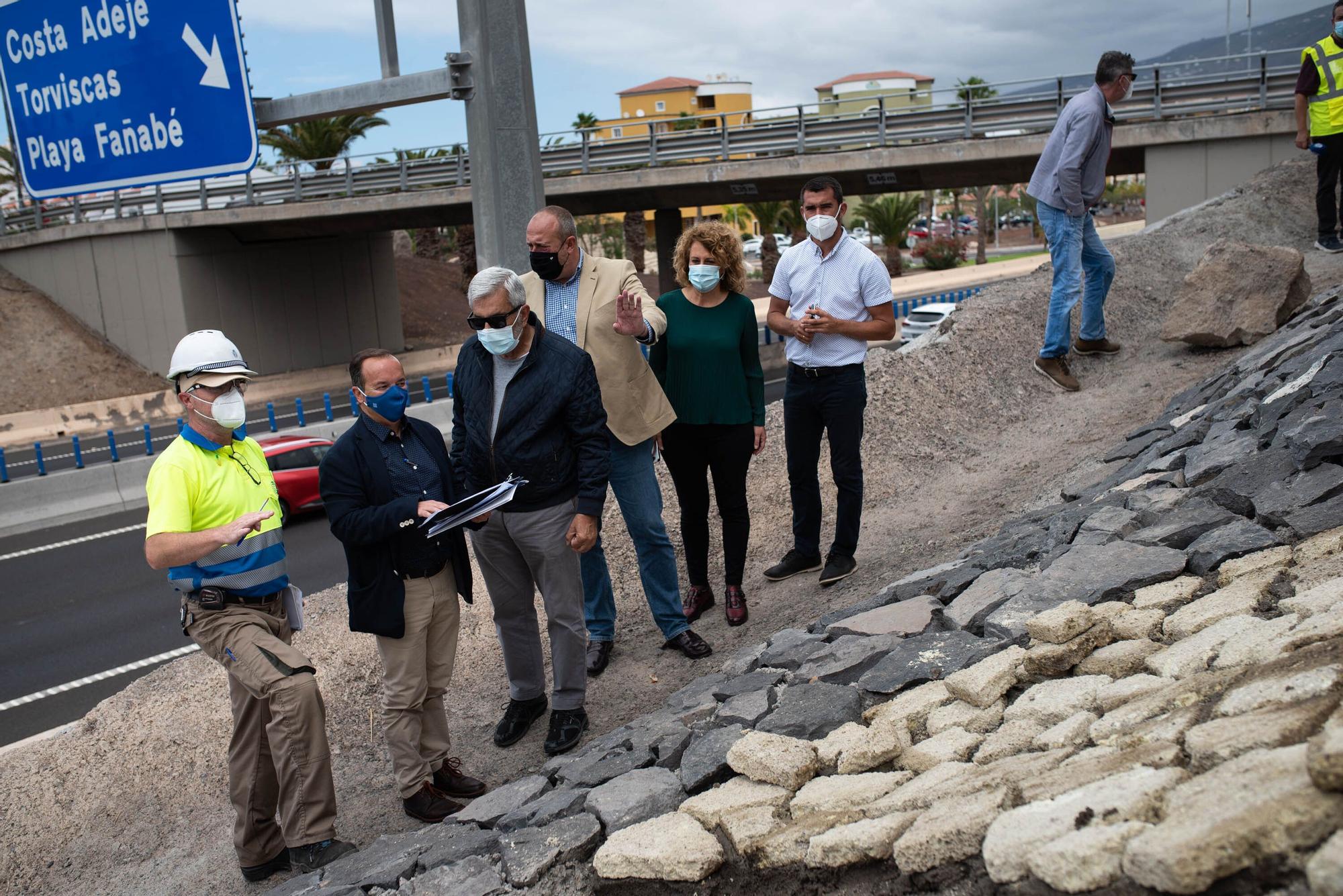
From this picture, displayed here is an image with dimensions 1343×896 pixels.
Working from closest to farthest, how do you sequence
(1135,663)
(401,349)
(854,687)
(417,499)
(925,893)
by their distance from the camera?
(925,893)
(1135,663)
(854,687)
(417,499)
(401,349)

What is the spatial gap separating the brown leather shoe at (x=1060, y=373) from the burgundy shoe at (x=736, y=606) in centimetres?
415

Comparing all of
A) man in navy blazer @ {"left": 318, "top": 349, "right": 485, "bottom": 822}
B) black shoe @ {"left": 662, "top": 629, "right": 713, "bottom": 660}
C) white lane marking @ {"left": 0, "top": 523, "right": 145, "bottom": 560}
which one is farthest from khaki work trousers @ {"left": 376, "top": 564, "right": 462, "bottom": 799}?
white lane marking @ {"left": 0, "top": 523, "right": 145, "bottom": 560}

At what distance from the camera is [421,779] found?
14.3 feet

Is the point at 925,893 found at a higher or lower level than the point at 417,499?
lower

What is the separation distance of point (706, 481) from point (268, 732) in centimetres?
246

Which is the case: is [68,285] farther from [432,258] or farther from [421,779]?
[421,779]

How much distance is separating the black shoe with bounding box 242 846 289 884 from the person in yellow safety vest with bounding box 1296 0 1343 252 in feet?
33.9

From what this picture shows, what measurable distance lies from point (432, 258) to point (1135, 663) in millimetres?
49591

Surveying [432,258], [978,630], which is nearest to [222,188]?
[432,258]

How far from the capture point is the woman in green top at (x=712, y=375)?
207 inches

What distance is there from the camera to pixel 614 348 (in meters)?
4.96

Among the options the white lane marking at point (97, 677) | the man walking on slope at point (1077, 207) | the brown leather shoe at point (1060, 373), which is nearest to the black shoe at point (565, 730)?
the white lane marking at point (97, 677)

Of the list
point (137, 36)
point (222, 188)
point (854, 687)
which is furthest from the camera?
point (222, 188)

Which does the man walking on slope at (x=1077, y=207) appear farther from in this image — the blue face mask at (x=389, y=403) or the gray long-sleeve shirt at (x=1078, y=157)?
the blue face mask at (x=389, y=403)
